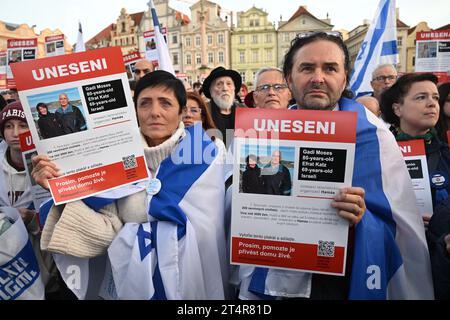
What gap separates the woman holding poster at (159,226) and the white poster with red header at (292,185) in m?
0.36

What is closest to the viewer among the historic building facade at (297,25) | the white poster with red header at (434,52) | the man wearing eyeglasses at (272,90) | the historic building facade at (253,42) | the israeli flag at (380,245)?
the israeli flag at (380,245)

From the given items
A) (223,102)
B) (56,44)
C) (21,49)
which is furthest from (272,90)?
(21,49)

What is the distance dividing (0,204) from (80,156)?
0.99 meters

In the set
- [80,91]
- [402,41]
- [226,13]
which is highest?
[226,13]

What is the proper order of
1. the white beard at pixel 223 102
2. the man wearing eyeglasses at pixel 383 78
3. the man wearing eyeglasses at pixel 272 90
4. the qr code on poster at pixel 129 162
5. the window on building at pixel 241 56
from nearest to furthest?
the qr code on poster at pixel 129 162, the man wearing eyeglasses at pixel 272 90, the man wearing eyeglasses at pixel 383 78, the white beard at pixel 223 102, the window on building at pixel 241 56

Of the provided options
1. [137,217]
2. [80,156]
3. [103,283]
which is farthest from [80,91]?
[103,283]

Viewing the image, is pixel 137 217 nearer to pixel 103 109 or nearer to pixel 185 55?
pixel 103 109

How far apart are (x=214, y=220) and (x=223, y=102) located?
129 inches

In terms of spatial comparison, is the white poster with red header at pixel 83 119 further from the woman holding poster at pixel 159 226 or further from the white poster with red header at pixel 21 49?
the white poster with red header at pixel 21 49

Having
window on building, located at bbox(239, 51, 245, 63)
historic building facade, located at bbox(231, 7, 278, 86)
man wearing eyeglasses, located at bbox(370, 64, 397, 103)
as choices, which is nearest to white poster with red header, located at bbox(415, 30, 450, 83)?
man wearing eyeglasses, located at bbox(370, 64, 397, 103)

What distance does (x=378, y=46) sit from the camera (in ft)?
20.1

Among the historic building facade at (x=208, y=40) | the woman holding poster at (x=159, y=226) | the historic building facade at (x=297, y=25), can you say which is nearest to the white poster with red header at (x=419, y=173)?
the woman holding poster at (x=159, y=226)

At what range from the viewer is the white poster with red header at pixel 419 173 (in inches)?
88.0

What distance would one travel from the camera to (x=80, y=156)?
1897mm
